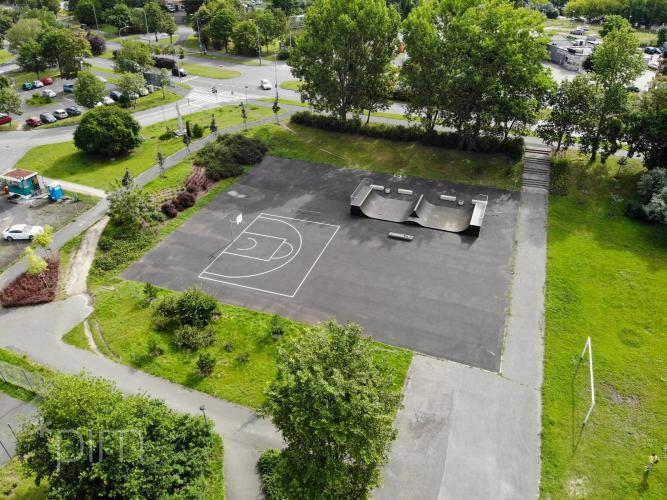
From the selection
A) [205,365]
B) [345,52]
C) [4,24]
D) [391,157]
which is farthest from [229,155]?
[4,24]

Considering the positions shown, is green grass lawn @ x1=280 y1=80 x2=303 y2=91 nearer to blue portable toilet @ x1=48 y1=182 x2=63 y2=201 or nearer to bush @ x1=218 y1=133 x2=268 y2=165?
bush @ x1=218 y1=133 x2=268 y2=165

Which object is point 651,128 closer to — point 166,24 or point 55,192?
point 55,192

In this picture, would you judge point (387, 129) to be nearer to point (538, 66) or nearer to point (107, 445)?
point (538, 66)

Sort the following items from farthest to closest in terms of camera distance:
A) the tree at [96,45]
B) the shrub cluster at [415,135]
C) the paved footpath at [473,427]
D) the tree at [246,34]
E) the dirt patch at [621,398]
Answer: the tree at [96,45] → the tree at [246,34] → the shrub cluster at [415,135] → the dirt patch at [621,398] → the paved footpath at [473,427]

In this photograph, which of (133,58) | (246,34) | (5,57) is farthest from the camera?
(5,57)

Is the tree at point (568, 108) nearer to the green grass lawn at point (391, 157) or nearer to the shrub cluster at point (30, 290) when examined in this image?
the green grass lawn at point (391, 157)

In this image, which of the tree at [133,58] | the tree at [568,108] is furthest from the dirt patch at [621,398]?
the tree at [133,58]

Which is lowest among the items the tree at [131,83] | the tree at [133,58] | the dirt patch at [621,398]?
the dirt patch at [621,398]
